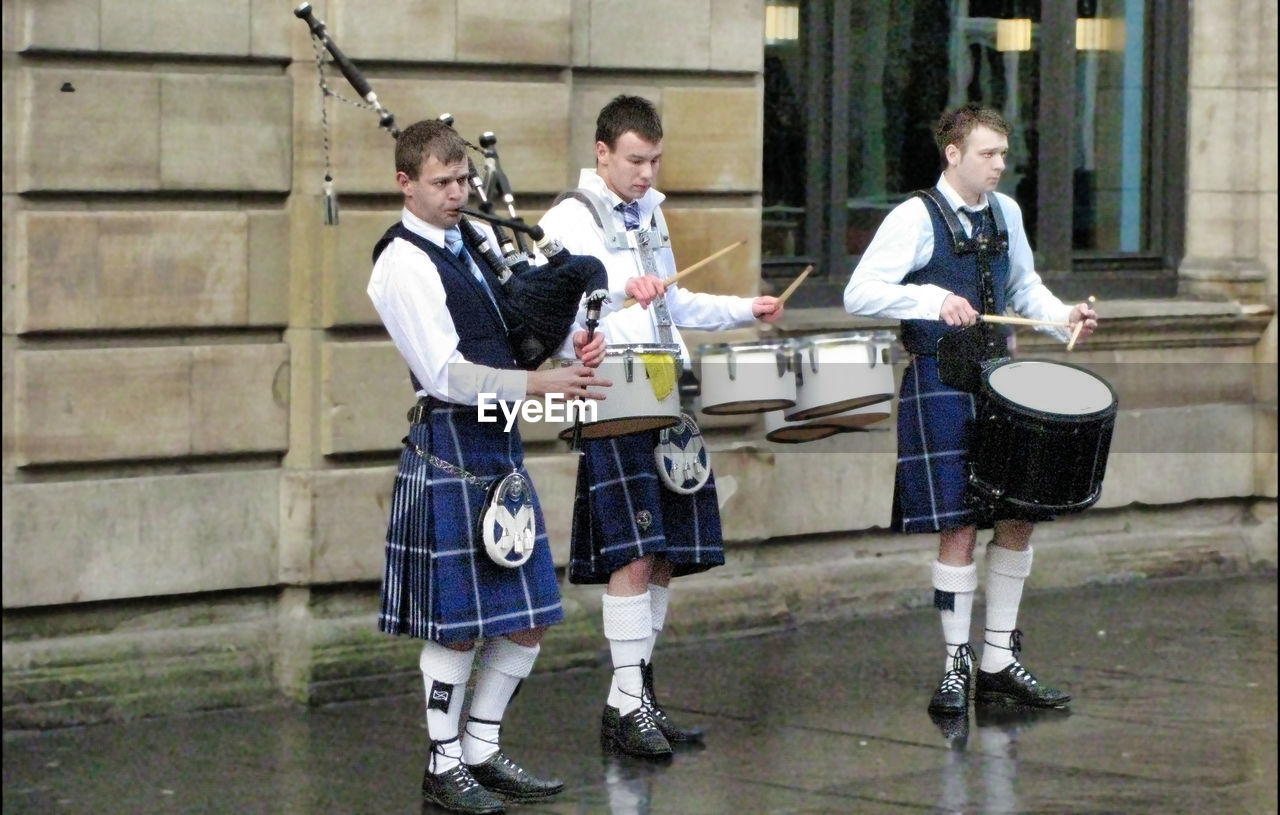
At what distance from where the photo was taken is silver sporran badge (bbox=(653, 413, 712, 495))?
6.91 m

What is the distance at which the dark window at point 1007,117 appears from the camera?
32.5 feet

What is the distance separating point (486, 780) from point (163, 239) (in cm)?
234

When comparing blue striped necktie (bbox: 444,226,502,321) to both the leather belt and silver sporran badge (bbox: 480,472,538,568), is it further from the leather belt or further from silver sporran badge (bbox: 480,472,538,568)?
silver sporran badge (bbox: 480,472,538,568)

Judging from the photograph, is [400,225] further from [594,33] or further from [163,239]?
[594,33]

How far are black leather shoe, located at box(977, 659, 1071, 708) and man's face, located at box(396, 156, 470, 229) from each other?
2.74 metres

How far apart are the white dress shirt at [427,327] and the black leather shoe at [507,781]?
1117 millimetres

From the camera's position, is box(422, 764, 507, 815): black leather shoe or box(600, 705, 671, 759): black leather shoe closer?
box(422, 764, 507, 815): black leather shoe

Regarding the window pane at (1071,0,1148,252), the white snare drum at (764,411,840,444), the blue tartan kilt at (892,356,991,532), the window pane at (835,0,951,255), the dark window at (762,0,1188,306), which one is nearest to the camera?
the white snare drum at (764,411,840,444)

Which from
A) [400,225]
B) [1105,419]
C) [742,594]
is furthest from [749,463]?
[400,225]

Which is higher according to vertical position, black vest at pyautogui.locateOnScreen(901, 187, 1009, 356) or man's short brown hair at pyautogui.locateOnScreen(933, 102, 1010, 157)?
man's short brown hair at pyautogui.locateOnScreen(933, 102, 1010, 157)

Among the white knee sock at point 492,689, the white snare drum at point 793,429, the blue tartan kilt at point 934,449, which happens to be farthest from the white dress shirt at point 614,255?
the white knee sock at point 492,689

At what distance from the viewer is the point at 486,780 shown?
6.42 m

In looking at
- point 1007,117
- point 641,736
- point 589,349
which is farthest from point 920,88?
point 589,349

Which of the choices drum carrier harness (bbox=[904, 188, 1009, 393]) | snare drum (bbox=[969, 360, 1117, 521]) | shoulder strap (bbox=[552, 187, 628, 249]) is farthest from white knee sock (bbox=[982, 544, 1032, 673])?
shoulder strap (bbox=[552, 187, 628, 249])
